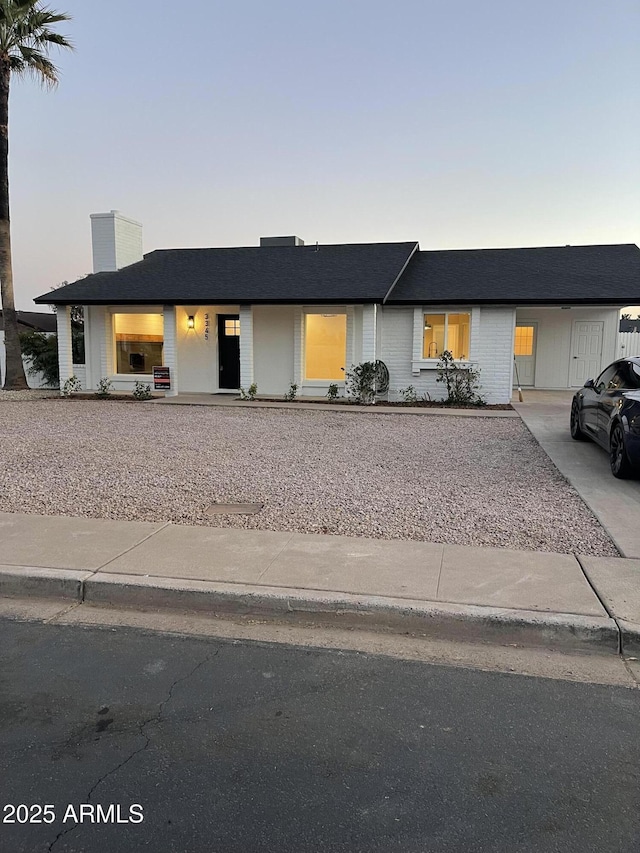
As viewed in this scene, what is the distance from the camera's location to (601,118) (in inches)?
648

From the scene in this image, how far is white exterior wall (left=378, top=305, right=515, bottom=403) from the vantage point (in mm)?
16422

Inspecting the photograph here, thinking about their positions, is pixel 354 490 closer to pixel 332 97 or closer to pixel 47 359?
pixel 332 97

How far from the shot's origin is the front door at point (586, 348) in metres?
19.5

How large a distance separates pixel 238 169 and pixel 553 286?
12203 mm

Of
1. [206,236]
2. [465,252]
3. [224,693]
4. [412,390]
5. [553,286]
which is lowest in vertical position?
[224,693]

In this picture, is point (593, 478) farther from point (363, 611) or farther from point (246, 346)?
point (246, 346)

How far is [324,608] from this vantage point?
164 inches

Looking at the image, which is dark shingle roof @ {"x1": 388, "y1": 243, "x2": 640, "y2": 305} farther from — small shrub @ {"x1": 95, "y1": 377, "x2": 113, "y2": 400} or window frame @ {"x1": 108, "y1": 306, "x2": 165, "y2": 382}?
small shrub @ {"x1": 95, "y1": 377, "x2": 113, "y2": 400}

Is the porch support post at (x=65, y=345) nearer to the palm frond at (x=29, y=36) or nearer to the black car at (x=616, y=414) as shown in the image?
the palm frond at (x=29, y=36)

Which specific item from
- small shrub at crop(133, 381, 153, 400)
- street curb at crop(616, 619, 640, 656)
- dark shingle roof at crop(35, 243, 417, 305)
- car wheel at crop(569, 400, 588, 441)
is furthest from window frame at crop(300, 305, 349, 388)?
street curb at crop(616, 619, 640, 656)

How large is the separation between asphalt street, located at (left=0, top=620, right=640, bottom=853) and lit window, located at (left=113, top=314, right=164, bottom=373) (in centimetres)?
1605

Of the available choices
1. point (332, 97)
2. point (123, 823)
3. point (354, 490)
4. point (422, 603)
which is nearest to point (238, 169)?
point (332, 97)

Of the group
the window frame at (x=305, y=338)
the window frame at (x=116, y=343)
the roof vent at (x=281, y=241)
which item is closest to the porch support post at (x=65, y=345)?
the window frame at (x=116, y=343)

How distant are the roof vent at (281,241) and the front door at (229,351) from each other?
5423 millimetres
